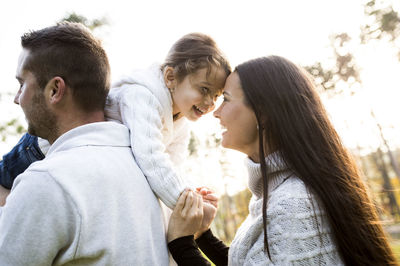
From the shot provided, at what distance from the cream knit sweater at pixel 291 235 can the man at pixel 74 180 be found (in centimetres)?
45

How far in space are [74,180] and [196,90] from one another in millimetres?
1506

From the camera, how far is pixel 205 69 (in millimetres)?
2738

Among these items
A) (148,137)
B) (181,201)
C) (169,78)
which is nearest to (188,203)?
(181,201)

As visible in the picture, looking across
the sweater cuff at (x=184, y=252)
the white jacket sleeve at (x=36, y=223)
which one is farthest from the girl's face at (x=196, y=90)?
the white jacket sleeve at (x=36, y=223)

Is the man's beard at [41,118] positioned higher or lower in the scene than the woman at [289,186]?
higher

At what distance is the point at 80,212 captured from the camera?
1.39 meters

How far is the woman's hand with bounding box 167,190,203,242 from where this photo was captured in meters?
1.82

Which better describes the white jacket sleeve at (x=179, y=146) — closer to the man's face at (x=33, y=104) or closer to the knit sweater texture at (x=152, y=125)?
the knit sweater texture at (x=152, y=125)

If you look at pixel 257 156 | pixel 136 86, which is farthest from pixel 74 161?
pixel 257 156

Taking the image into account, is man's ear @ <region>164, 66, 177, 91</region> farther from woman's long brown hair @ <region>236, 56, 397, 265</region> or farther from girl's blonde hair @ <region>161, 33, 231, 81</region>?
woman's long brown hair @ <region>236, 56, 397, 265</region>

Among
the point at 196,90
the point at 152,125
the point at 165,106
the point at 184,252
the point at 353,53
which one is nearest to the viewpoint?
the point at 184,252

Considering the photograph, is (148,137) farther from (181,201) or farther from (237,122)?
(237,122)

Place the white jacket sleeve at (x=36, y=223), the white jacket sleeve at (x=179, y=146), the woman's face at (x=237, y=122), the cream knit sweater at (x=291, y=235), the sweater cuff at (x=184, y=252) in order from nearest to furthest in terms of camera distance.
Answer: the white jacket sleeve at (x=36, y=223) → the cream knit sweater at (x=291, y=235) → the sweater cuff at (x=184, y=252) → the woman's face at (x=237, y=122) → the white jacket sleeve at (x=179, y=146)

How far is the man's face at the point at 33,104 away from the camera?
73.2 inches
